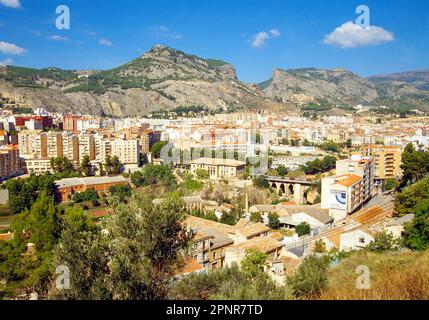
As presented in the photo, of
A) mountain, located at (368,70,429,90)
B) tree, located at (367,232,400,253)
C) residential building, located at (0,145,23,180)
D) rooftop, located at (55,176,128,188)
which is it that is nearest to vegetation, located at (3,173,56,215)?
rooftop, located at (55,176,128,188)

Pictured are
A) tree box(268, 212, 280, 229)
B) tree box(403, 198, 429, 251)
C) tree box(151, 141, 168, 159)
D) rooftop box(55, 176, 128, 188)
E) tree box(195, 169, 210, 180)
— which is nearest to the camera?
tree box(403, 198, 429, 251)

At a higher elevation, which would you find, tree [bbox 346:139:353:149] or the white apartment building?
tree [bbox 346:139:353:149]

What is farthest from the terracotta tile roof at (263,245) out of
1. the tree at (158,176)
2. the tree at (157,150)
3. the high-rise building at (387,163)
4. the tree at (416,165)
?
the tree at (157,150)

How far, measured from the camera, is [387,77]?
2891 inches

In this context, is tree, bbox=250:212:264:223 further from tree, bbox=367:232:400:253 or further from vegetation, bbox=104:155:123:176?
vegetation, bbox=104:155:123:176

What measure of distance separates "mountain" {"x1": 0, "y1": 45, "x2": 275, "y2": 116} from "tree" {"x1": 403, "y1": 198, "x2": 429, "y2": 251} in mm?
38330

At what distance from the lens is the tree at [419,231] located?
6.25 metres

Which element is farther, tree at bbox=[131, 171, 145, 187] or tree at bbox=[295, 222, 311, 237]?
tree at bbox=[131, 171, 145, 187]

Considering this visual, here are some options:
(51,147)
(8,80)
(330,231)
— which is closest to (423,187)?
(330,231)

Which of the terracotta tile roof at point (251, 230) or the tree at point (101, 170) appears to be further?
the tree at point (101, 170)

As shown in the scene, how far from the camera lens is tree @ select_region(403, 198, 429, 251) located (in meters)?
6.25

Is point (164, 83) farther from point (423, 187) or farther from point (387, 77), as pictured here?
point (423, 187)

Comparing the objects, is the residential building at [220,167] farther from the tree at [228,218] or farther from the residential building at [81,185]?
the tree at [228,218]

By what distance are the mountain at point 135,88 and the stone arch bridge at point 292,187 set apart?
96.5 feet
